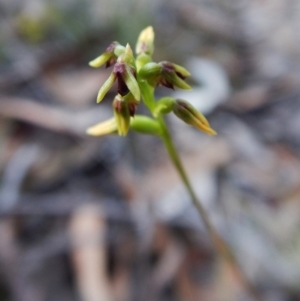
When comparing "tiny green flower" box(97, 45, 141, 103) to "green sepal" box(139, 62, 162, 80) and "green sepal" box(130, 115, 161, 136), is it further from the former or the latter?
Answer: "green sepal" box(130, 115, 161, 136)

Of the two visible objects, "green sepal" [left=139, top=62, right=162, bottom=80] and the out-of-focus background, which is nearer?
"green sepal" [left=139, top=62, right=162, bottom=80]

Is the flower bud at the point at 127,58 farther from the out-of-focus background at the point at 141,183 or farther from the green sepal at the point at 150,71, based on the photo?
the out-of-focus background at the point at 141,183

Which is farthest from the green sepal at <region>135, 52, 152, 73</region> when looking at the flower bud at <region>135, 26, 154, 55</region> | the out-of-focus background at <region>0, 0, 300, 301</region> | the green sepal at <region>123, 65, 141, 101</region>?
the out-of-focus background at <region>0, 0, 300, 301</region>

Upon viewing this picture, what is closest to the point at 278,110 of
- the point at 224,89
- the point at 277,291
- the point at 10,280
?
the point at 224,89

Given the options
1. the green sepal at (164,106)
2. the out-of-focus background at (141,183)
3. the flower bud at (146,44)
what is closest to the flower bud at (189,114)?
the green sepal at (164,106)

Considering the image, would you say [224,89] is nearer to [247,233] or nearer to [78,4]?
[247,233]
